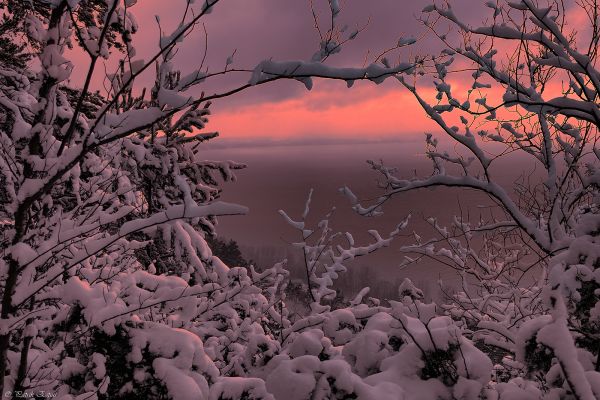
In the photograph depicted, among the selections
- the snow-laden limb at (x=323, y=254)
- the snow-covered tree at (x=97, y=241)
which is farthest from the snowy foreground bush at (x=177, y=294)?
the snow-laden limb at (x=323, y=254)

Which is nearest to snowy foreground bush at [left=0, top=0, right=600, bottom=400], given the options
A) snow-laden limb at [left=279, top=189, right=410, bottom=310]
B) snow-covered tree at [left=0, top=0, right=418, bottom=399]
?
snow-covered tree at [left=0, top=0, right=418, bottom=399]

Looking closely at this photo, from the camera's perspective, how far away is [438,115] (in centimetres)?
470

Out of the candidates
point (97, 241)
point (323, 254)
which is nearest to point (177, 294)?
point (97, 241)

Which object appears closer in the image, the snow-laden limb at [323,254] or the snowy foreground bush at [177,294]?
the snowy foreground bush at [177,294]

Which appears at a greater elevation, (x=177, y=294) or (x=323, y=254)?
(x=177, y=294)

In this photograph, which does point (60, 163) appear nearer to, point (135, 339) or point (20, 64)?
point (135, 339)

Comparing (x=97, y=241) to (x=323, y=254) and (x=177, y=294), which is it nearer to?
(x=177, y=294)

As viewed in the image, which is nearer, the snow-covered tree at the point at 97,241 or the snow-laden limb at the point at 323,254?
the snow-covered tree at the point at 97,241

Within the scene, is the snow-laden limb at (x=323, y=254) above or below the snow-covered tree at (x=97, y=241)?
below

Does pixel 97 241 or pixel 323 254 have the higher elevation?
pixel 97 241

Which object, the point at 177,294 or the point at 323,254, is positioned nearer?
the point at 177,294

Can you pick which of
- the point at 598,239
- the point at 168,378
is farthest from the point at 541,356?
the point at 168,378

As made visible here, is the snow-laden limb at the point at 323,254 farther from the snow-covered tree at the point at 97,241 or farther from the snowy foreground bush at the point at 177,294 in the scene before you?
the snow-covered tree at the point at 97,241

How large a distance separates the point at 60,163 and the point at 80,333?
43.7 inches
